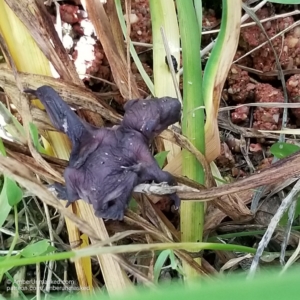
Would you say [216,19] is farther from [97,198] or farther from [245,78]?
[97,198]

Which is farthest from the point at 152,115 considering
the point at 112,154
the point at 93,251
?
the point at 93,251

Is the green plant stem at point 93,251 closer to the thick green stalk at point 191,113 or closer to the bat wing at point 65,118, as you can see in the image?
Answer: the thick green stalk at point 191,113

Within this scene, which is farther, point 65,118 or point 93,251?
point 65,118

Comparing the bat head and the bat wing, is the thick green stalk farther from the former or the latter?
the bat wing

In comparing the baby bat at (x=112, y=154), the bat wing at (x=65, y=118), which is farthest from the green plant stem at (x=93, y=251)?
the bat wing at (x=65, y=118)

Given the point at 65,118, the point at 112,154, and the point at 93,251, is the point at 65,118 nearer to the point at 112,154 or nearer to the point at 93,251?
the point at 112,154

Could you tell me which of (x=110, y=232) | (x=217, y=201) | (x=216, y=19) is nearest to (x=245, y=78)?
(x=216, y=19)
